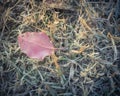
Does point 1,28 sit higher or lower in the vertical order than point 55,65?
higher

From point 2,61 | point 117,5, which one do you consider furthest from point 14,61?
point 117,5

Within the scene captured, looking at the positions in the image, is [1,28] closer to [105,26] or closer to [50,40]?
[50,40]

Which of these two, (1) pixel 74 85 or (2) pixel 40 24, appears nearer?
(1) pixel 74 85
